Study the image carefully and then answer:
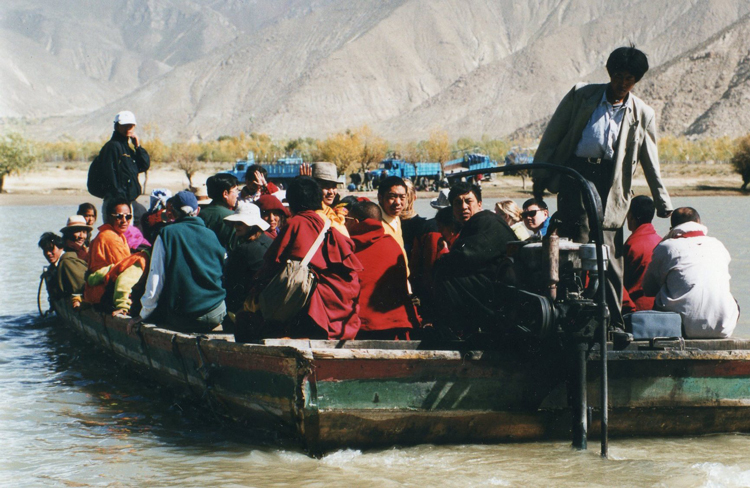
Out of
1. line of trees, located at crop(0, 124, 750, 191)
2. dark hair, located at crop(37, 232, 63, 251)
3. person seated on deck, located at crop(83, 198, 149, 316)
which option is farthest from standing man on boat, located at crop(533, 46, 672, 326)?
line of trees, located at crop(0, 124, 750, 191)

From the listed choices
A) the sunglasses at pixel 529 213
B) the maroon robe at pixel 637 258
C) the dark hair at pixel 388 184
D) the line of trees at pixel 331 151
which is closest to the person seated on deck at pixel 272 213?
the dark hair at pixel 388 184

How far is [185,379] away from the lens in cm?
752

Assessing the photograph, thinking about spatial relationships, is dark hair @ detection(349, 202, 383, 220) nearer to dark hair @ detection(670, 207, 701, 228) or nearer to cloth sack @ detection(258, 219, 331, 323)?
cloth sack @ detection(258, 219, 331, 323)

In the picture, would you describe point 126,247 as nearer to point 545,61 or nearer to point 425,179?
point 425,179

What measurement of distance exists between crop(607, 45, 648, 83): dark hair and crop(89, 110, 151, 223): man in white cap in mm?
5423

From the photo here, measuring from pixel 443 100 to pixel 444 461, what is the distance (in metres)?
153

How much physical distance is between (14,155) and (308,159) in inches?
1467

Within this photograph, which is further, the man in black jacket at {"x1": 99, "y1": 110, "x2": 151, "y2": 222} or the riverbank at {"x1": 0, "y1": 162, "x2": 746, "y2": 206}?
the riverbank at {"x1": 0, "y1": 162, "x2": 746, "y2": 206}

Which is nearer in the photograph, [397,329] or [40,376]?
[397,329]

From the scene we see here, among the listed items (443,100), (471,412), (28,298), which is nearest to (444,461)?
(471,412)

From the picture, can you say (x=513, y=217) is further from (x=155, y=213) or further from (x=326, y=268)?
(x=155, y=213)

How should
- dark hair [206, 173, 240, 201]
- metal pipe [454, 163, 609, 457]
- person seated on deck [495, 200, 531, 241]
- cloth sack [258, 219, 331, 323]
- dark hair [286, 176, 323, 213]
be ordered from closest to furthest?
metal pipe [454, 163, 609, 457]
cloth sack [258, 219, 331, 323]
dark hair [286, 176, 323, 213]
dark hair [206, 173, 240, 201]
person seated on deck [495, 200, 531, 241]

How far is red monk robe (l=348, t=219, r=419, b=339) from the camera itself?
6.77 meters

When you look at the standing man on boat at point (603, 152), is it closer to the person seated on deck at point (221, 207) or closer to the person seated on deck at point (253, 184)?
the person seated on deck at point (221, 207)
